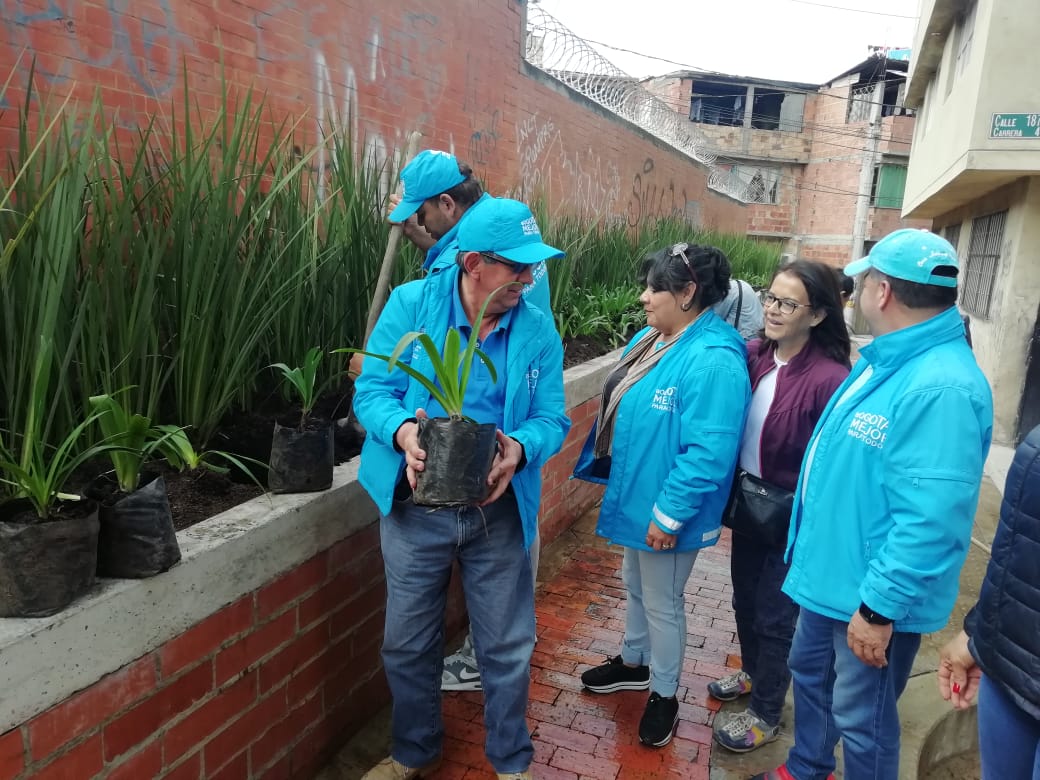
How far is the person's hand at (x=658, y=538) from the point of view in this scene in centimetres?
251

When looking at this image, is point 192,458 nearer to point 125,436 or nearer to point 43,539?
point 125,436

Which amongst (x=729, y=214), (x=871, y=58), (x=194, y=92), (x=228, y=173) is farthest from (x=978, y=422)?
(x=871, y=58)

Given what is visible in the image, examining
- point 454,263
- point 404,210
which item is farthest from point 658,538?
point 404,210

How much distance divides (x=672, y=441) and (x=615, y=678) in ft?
3.60

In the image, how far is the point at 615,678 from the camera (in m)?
3.00

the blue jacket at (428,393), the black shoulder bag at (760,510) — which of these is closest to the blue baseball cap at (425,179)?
the blue jacket at (428,393)

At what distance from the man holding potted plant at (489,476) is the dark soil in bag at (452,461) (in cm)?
13

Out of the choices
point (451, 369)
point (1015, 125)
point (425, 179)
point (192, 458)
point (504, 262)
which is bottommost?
point (192, 458)

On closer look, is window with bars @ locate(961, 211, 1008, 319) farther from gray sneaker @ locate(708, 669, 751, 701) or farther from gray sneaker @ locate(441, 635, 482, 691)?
gray sneaker @ locate(441, 635, 482, 691)

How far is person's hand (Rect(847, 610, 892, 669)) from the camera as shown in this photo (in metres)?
1.90

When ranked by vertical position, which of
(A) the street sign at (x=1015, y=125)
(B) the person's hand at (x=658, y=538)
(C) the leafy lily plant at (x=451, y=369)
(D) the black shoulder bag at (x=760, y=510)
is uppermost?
(A) the street sign at (x=1015, y=125)

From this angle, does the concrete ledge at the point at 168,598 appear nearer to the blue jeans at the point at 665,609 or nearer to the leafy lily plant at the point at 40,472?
the leafy lily plant at the point at 40,472

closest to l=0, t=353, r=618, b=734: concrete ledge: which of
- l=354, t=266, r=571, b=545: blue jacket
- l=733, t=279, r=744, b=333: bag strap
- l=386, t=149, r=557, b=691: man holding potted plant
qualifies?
l=354, t=266, r=571, b=545: blue jacket

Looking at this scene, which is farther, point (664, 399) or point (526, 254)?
point (664, 399)
